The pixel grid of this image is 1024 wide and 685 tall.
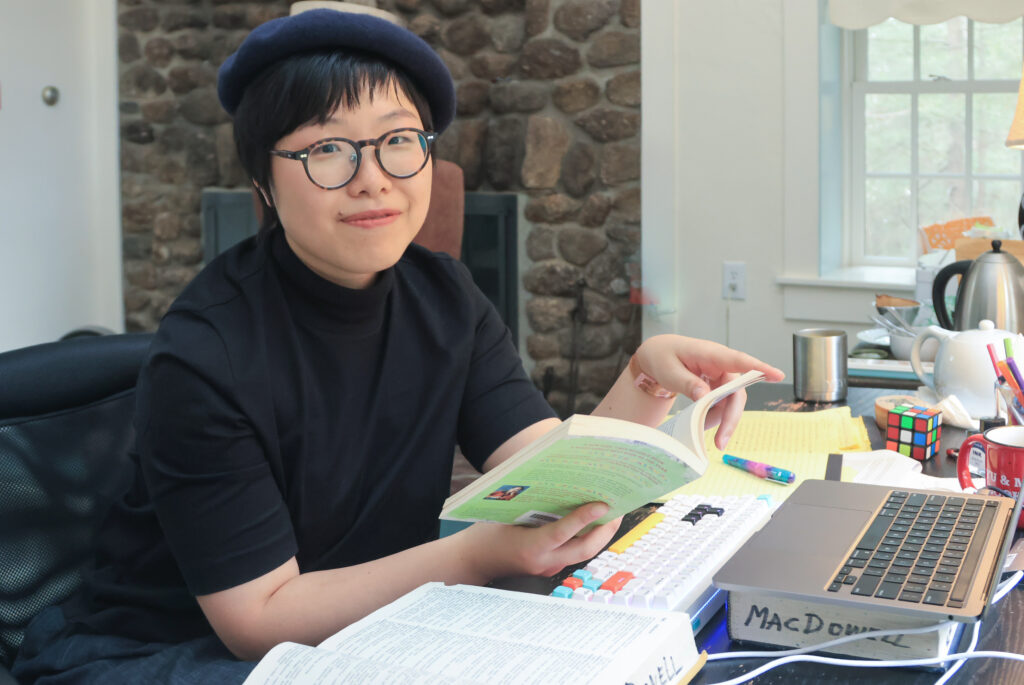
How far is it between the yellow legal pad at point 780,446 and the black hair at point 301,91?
58cm

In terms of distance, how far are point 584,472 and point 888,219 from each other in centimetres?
301

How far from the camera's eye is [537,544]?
3.21ft

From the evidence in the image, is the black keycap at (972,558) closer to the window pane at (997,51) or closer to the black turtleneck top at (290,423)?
the black turtleneck top at (290,423)

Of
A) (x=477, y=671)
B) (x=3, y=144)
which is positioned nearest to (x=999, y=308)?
(x=477, y=671)

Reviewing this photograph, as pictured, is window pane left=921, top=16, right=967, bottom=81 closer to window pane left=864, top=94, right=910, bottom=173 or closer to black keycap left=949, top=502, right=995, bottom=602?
window pane left=864, top=94, right=910, bottom=173

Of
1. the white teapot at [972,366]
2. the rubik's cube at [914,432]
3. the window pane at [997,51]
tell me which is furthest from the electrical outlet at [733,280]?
the rubik's cube at [914,432]

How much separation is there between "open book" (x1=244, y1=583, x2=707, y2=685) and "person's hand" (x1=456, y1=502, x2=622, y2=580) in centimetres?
8

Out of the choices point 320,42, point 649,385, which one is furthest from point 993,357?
point 320,42

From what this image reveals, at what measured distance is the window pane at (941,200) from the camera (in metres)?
3.47

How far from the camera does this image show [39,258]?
4.34 m

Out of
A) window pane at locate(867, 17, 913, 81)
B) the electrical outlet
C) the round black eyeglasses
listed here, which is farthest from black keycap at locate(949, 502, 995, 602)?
window pane at locate(867, 17, 913, 81)

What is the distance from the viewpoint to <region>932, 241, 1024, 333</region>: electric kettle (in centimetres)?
193

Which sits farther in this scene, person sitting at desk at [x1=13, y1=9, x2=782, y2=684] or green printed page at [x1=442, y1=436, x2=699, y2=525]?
person sitting at desk at [x1=13, y1=9, x2=782, y2=684]

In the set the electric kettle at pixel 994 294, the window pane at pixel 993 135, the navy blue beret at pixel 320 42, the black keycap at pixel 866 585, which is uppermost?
the window pane at pixel 993 135
